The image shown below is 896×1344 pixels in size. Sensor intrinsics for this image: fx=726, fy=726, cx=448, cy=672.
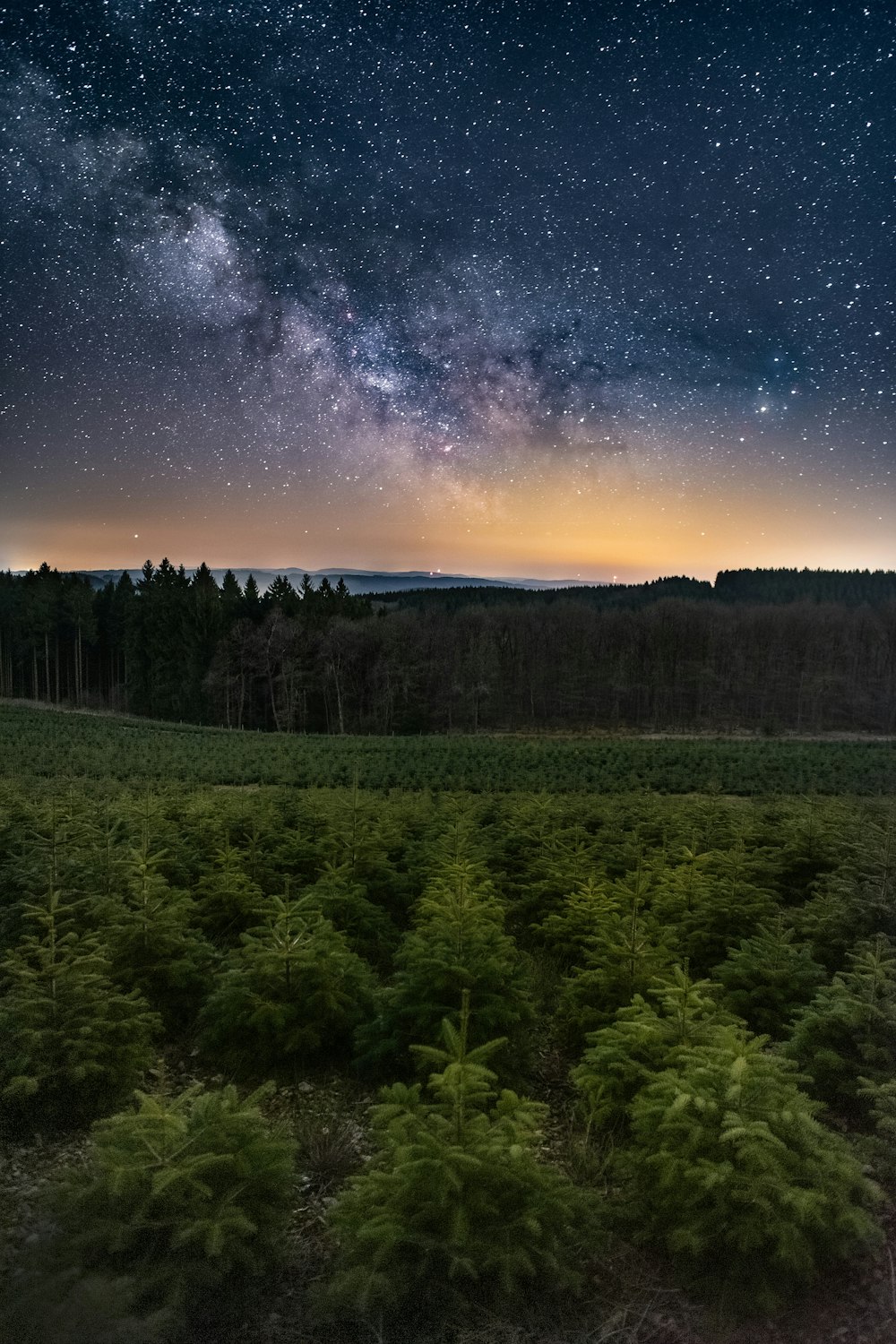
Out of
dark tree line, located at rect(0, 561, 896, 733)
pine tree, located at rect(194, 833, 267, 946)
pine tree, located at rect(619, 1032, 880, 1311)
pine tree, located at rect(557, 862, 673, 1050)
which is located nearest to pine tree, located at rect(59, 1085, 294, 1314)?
pine tree, located at rect(619, 1032, 880, 1311)

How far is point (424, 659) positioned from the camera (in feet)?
190

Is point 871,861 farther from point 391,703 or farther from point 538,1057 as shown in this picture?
point 391,703

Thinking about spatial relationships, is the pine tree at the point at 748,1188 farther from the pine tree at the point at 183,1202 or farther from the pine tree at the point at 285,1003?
the pine tree at the point at 285,1003

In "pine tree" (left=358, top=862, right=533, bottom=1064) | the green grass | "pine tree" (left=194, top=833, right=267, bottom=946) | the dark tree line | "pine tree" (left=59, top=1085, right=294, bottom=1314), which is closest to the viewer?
"pine tree" (left=59, top=1085, right=294, bottom=1314)

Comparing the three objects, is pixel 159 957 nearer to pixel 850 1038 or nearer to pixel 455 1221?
pixel 455 1221

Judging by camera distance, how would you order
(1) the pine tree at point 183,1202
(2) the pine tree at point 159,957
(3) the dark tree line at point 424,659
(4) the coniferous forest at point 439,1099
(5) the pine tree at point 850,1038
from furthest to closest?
1. (3) the dark tree line at point 424,659
2. (2) the pine tree at point 159,957
3. (5) the pine tree at point 850,1038
4. (4) the coniferous forest at point 439,1099
5. (1) the pine tree at point 183,1202

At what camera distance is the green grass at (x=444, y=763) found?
22750mm

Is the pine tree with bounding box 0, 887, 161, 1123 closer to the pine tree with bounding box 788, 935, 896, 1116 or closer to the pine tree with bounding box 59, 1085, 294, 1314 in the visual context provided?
the pine tree with bounding box 59, 1085, 294, 1314

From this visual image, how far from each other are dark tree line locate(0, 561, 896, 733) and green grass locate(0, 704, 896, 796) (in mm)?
19367

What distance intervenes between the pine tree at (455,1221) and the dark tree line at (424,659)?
47.2 metres

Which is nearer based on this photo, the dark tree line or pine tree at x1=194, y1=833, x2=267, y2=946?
pine tree at x1=194, y1=833, x2=267, y2=946

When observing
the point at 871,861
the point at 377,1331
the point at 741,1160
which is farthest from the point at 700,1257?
the point at 871,861

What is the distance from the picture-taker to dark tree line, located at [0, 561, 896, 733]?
54250 millimetres

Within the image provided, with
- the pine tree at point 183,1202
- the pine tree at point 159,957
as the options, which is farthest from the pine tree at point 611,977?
the pine tree at point 159,957
